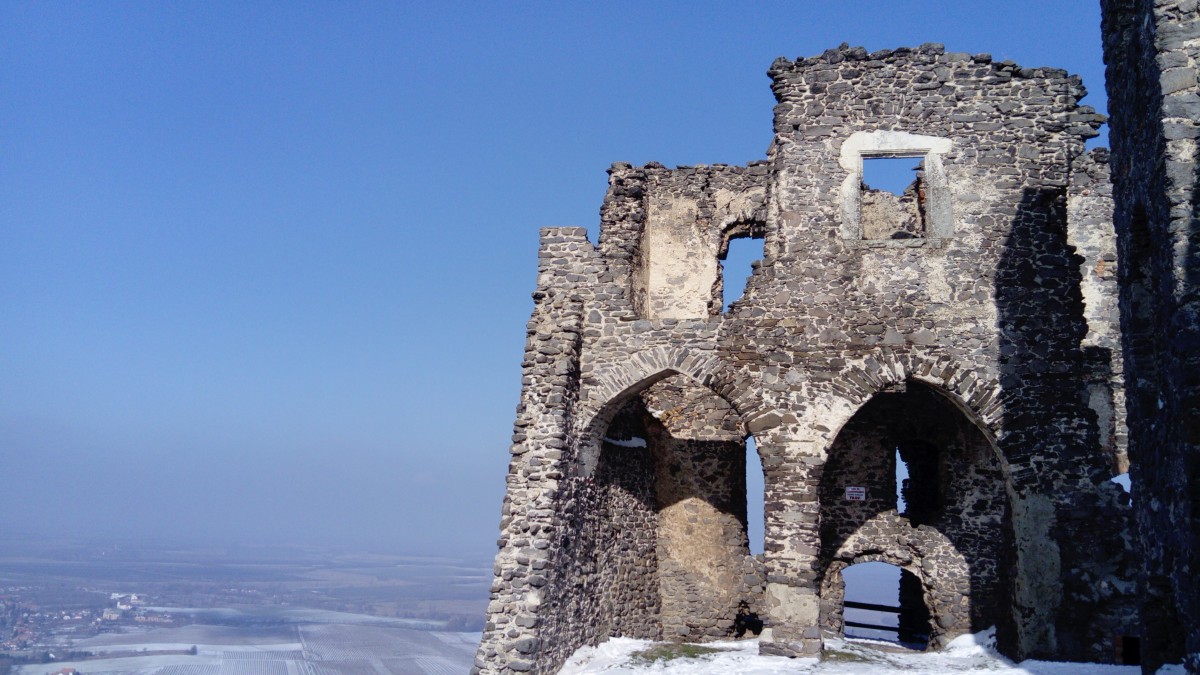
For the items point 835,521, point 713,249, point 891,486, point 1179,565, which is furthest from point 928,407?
point 1179,565

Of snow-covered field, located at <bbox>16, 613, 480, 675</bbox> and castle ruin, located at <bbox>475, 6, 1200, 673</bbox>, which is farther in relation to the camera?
snow-covered field, located at <bbox>16, 613, 480, 675</bbox>

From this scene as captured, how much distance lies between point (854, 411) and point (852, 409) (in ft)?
0.25

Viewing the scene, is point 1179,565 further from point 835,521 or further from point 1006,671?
point 835,521

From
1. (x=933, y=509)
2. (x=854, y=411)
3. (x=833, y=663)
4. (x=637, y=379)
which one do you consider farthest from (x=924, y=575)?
(x=637, y=379)

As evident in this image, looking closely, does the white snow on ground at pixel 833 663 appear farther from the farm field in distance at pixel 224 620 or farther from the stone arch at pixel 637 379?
the farm field in distance at pixel 224 620

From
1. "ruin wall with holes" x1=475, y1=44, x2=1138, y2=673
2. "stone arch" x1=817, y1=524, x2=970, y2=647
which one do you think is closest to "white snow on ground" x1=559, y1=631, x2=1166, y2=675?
"ruin wall with holes" x1=475, y1=44, x2=1138, y2=673

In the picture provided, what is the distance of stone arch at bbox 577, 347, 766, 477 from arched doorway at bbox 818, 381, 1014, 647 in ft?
8.67

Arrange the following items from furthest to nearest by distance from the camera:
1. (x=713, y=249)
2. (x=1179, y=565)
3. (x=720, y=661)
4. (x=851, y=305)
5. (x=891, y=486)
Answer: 1. (x=713, y=249)
2. (x=891, y=486)
3. (x=851, y=305)
4. (x=720, y=661)
5. (x=1179, y=565)

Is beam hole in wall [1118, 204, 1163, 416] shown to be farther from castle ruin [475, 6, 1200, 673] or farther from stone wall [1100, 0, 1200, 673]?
castle ruin [475, 6, 1200, 673]

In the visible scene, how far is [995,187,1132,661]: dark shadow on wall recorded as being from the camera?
12086 millimetres

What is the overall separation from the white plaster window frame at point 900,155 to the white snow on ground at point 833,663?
5716 millimetres

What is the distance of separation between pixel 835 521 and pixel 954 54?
764cm

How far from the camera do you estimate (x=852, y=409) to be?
13.2 meters

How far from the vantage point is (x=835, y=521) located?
52.6 ft
